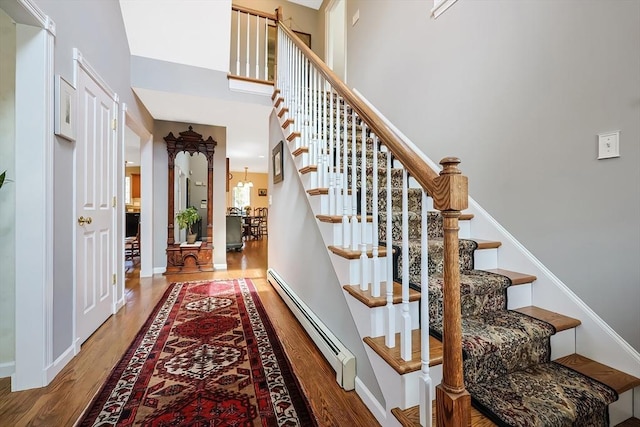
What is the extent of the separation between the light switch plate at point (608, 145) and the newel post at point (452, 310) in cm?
100

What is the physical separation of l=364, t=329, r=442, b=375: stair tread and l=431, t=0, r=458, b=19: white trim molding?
7.71ft

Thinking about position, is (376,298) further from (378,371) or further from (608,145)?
(608,145)

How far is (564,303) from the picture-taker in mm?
1479

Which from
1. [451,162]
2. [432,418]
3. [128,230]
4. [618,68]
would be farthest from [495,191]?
[128,230]

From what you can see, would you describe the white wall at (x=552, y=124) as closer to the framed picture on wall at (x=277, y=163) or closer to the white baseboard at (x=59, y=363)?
the framed picture on wall at (x=277, y=163)

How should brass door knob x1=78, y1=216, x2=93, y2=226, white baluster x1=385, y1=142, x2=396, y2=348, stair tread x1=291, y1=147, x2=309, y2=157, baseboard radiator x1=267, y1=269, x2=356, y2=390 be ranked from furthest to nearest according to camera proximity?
1. stair tread x1=291, y1=147, x2=309, y2=157
2. brass door knob x1=78, y1=216, x2=93, y2=226
3. baseboard radiator x1=267, y1=269, x2=356, y2=390
4. white baluster x1=385, y1=142, x2=396, y2=348

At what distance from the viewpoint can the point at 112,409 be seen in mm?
1325

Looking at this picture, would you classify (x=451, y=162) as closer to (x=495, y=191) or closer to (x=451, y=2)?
(x=495, y=191)

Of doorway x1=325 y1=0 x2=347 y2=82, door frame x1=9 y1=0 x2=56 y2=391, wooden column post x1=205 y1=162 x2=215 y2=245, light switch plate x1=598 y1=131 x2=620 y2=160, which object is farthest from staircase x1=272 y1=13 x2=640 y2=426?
doorway x1=325 y1=0 x2=347 y2=82

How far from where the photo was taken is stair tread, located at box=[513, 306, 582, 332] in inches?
53.7

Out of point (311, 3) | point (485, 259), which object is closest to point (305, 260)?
point (485, 259)

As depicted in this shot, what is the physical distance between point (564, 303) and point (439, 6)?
7.42 ft

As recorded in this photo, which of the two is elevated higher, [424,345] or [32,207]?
[32,207]

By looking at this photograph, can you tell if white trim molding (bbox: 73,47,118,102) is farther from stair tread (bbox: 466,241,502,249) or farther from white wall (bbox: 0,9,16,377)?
stair tread (bbox: 466,241,502,249)
